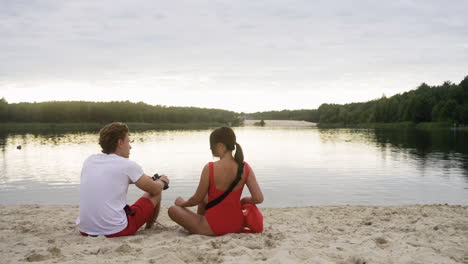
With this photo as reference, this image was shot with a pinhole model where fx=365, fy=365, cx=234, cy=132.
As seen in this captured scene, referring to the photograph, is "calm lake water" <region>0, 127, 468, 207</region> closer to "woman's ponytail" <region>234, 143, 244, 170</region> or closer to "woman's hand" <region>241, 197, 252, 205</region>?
"woman's hand" <region>241, 197, 252, 205</region>

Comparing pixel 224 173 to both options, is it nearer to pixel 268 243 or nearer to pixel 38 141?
pixel 268 243

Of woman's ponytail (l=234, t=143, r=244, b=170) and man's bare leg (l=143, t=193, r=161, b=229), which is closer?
woman's ponytail (l=234, t=143, r=244, b=170)

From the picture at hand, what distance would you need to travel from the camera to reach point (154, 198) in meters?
5.69

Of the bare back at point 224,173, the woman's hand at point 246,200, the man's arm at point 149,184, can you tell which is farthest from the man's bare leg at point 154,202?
the woman's hand at point 246,200

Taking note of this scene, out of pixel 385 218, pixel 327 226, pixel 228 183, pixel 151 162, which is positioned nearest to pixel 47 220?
pixel 228 183

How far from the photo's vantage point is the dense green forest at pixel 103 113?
358 ft

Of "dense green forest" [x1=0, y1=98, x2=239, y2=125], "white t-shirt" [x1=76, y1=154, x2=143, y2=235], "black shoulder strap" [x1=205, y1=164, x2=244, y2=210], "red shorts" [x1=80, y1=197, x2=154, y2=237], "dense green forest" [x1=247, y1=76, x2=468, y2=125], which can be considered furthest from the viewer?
"dense green forest" [x1=0, y1=98, x2=239, y2=125]

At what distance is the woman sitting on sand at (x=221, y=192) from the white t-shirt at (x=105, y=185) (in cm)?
89

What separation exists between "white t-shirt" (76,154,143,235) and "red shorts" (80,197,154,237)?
0.78 feet

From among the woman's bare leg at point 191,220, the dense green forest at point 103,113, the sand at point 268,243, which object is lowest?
the sand at point 268,243

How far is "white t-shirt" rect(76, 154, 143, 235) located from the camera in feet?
16.5

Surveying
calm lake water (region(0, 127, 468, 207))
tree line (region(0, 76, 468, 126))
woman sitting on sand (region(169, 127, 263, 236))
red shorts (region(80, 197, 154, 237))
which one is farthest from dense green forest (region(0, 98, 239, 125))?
woman sitting on sand (region(169, 127, 263, 236))

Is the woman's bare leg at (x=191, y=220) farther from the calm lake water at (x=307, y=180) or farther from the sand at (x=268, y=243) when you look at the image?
the calm lake water at (x=307, y=180)

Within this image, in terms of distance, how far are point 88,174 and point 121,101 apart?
150 meters
